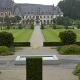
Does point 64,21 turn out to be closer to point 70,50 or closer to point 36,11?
point 36,11

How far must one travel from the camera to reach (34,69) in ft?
42.7

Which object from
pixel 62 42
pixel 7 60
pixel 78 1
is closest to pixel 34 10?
pixel 78 1

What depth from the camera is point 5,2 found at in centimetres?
12494

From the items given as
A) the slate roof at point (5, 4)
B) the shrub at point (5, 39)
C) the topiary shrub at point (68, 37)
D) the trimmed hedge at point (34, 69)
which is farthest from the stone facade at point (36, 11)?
the trimmed hedge at point (34, 69)

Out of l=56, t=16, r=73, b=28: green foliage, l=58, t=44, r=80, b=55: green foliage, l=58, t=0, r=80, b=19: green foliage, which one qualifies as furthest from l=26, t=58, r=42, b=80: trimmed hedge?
l=58, t=0, r=80, b=19: green foliage

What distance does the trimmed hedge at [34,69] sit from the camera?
42.4 feet

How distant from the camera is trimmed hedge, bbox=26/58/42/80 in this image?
509 inches

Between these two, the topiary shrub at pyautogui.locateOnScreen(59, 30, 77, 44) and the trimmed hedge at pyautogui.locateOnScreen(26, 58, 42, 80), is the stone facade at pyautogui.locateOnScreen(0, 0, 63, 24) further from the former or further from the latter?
the trimmed hedge at pyautogui.locateOnScreen(26, 58, 42, 80)

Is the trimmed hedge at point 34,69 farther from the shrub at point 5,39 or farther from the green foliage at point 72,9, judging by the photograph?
the green foliage at point 72,9

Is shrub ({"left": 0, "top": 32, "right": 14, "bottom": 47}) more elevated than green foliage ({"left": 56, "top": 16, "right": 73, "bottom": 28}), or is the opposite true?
shrub ({"left": 0, "top": 32, "right": 14, "bottom": 47})

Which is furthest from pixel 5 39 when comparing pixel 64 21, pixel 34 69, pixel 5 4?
pixel 5 4

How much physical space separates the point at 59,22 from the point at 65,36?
68.0m

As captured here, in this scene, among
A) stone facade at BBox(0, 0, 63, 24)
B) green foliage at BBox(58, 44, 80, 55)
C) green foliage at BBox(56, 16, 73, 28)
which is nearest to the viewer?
green foliage at BBox(58, 44, 80, 55)

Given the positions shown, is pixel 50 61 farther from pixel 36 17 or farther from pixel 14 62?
pixel 36 17
